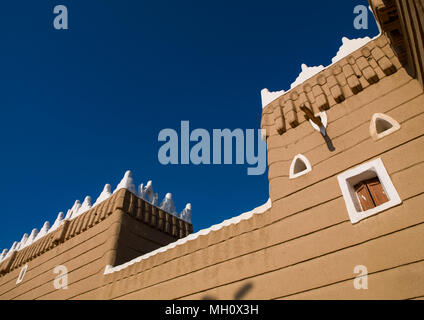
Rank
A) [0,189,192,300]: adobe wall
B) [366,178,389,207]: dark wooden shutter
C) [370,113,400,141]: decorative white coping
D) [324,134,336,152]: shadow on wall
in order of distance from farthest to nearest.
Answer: [0,189,192,300]: adobe wall → [324,134,336,152]: shadow on wall → [370,113,400,141]: decorative white coping → [366,178,389,207]: dark wooden shutter

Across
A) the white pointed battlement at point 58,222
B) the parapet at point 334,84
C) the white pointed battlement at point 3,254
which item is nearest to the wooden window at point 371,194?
the parapet at point 334,84

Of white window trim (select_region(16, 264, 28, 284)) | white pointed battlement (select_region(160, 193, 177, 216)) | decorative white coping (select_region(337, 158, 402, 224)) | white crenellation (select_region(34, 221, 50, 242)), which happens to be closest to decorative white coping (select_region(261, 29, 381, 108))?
decorative white coping (select_region(337, 158, 402, 224))

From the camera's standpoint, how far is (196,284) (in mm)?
6863

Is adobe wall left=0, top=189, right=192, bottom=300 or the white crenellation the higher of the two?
the white crenellation

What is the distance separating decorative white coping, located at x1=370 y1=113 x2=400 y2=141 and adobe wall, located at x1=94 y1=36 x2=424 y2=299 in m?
0.09

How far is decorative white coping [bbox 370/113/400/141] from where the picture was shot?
18.9ft

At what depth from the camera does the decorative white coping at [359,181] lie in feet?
16.9

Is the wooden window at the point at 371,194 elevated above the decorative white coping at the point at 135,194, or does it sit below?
below

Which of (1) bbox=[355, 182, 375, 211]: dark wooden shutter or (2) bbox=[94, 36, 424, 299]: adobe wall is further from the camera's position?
(1) bbox=[355, 182, 375, 211]: dark wooden shutter

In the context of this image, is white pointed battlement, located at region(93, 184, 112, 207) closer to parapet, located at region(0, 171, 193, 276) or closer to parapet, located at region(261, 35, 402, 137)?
parapet, located at region(0, 171, 193, 276)

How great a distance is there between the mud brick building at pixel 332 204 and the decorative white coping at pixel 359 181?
0.02m

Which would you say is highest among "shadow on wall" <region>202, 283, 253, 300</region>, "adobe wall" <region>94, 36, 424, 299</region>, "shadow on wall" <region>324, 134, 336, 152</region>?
"shadow on wall" <region>324, 134, 336, 152</region>

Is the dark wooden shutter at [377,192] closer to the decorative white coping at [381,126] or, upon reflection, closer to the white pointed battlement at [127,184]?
the decorative white coping at [381,126]
